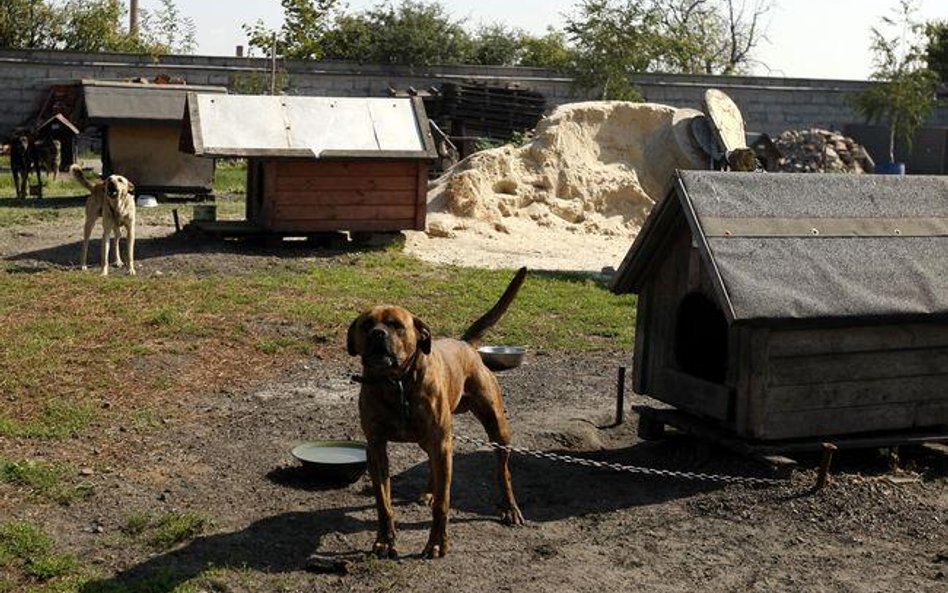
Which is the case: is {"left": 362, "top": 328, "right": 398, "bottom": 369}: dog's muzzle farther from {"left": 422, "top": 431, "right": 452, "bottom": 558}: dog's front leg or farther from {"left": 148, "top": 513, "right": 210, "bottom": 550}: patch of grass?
{"left": 148, "top": 513, "right": 210, "bottom": 550}: patch of grass

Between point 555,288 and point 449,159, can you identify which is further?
point 449,159

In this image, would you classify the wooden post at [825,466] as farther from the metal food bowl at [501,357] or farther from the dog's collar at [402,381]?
the metal food bowl at [501,357]

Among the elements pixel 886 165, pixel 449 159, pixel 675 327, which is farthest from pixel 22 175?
pixel 886 165

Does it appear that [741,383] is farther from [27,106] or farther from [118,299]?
[27,106]

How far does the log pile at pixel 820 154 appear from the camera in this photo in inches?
1112

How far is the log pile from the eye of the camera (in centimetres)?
2825

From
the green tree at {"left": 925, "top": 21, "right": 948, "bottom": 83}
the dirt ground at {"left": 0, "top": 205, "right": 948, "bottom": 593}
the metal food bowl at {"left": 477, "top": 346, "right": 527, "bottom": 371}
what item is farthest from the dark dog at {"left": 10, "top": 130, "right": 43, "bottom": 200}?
the green tree at {"left": 925, "top": 21, "right": 948, "bottom": 83}

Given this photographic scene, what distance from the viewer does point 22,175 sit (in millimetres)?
22047

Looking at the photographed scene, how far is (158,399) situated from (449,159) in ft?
54.5

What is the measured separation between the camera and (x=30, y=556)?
612 centimetres

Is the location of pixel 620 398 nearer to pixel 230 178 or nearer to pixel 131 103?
pixel 131 103

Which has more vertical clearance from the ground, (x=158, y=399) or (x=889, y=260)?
(x=889, y=260)

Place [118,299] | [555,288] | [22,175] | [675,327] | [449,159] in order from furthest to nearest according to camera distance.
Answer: [449,159] < [22,175] < [555,288] < [118,299] < [675,327]

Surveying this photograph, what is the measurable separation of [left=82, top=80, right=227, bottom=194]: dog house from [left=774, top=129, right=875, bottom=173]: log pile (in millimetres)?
12241
